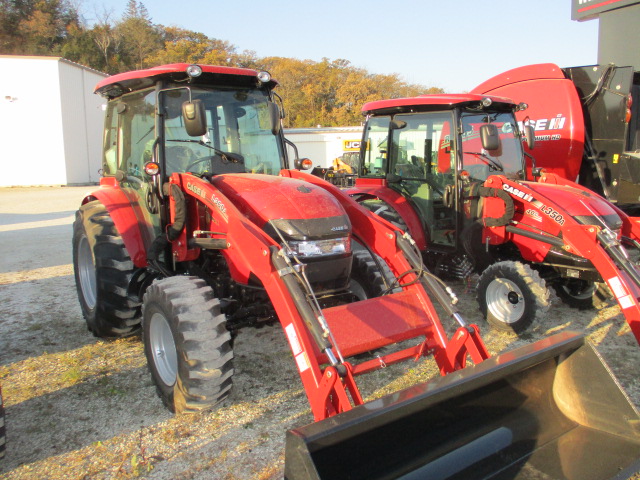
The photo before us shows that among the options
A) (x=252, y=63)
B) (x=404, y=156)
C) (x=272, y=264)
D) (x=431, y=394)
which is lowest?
(x=431, y=394)

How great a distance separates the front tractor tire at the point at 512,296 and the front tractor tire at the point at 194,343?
2.71m

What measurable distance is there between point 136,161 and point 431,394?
3.06m

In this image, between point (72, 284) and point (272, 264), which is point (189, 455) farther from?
point (72, 284)

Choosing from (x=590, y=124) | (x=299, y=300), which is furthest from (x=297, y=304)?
(x=590, y=124)

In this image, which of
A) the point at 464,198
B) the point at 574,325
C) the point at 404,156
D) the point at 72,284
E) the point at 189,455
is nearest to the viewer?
the point at 189,455

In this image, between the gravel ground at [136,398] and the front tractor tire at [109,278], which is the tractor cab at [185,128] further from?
the gravel ground at [136,398]

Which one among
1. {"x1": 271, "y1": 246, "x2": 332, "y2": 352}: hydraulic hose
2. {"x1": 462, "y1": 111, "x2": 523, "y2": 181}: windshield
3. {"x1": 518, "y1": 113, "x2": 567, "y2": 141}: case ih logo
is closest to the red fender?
{"x1": 271, "y1": 246, "x2": 332, "y2": 352}: hydraulic hose

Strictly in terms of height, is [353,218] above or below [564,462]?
above

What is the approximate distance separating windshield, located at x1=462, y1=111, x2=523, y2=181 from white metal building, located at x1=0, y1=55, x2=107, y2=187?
944 inches

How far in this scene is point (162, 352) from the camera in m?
3.39

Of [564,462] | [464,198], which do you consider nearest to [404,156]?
[464,198]

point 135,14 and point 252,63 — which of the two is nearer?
point 252,63

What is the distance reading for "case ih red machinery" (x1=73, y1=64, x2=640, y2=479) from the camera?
7.70 feet

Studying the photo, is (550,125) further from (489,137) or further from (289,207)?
(289,207)
